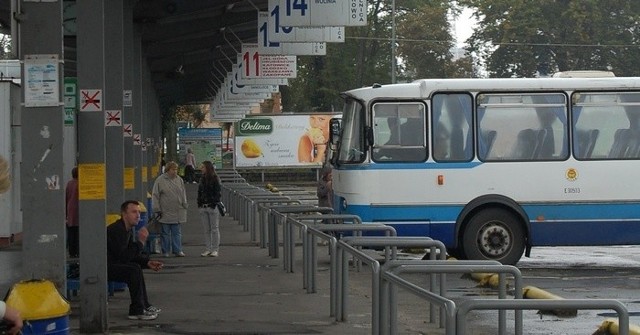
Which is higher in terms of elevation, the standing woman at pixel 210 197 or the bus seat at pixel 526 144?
the bus seat at pixel 526 144

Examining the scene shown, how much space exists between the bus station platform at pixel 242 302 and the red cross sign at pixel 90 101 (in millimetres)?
2307

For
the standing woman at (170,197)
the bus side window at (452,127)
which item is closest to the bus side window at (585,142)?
the bus side window at (452,127)

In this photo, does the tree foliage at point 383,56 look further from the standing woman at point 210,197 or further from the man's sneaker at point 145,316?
Answer: the man's sneaker at point 145,316

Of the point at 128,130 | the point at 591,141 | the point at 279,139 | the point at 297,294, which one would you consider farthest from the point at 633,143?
the point at 279,139

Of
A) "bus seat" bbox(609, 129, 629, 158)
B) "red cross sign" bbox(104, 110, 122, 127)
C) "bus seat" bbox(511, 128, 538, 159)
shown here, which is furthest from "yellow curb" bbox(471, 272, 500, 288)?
"red cross sign" bbox(104, 110, 122, 127)

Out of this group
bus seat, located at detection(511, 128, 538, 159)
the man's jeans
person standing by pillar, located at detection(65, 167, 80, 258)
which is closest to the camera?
person standing by pillar, located at detection(65, 167, 80, 258)

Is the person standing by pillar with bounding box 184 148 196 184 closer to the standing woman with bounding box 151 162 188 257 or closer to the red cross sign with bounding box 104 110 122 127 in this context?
the standing woman with bounding box 151 162 188 257

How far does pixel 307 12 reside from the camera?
22.0m

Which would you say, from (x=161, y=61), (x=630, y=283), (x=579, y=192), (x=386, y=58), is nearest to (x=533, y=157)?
(x=579, y=192)

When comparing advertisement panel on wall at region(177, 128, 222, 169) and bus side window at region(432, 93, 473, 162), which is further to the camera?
advertisement panel on wall at region(177, 128, 222, 169)

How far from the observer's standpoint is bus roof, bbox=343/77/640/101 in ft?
73.2

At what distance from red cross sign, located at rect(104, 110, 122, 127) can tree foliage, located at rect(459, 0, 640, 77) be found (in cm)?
5294

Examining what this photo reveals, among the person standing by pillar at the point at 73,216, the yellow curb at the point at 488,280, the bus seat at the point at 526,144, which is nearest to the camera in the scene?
the yellow curb at the point at 488,280

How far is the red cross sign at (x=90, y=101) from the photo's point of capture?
14.4 m
